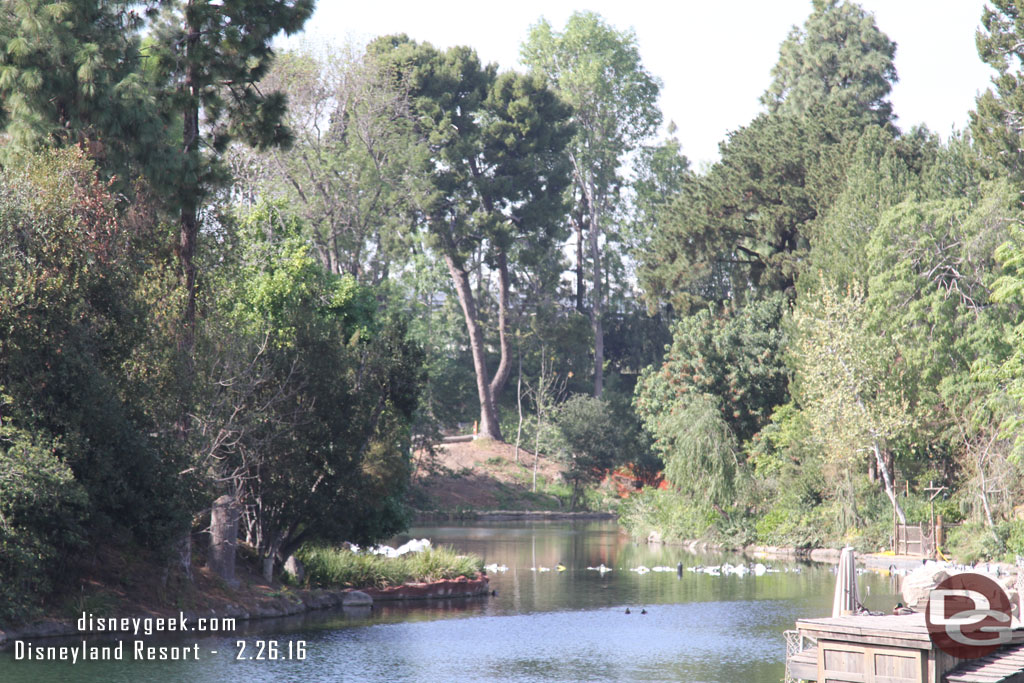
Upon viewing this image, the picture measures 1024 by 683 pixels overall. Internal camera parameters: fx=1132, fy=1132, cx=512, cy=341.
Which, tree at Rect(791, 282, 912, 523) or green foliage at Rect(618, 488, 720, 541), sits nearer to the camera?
tree at Rect(791, 282, 912, 523)

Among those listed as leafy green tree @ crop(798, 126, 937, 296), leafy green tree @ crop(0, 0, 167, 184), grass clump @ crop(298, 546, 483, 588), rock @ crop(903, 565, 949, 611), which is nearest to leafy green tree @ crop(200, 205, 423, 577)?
grass clump @ crop(298, 546, 483, 588)

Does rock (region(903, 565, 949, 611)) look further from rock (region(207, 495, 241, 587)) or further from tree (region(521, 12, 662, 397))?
tree (region(521, 12, 662, 397))

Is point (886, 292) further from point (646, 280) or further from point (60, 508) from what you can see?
point (60, 508)

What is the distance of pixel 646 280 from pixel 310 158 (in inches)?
686

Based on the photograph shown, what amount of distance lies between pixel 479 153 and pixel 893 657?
55640 millimetres

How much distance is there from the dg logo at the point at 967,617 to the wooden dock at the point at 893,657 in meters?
0.13

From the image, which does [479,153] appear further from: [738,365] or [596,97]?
[738,365]

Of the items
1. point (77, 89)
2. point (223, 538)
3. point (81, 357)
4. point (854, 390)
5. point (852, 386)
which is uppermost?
point (77, 89)

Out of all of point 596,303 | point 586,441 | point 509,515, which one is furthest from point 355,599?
point 596,303

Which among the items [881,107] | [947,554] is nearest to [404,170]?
[881,107]

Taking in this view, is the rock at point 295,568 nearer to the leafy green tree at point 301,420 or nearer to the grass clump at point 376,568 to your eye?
the grass clump at point 376,568

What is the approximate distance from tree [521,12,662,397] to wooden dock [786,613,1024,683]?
59335 mm

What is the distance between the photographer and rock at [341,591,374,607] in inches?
1049

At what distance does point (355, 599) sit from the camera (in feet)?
87.7
